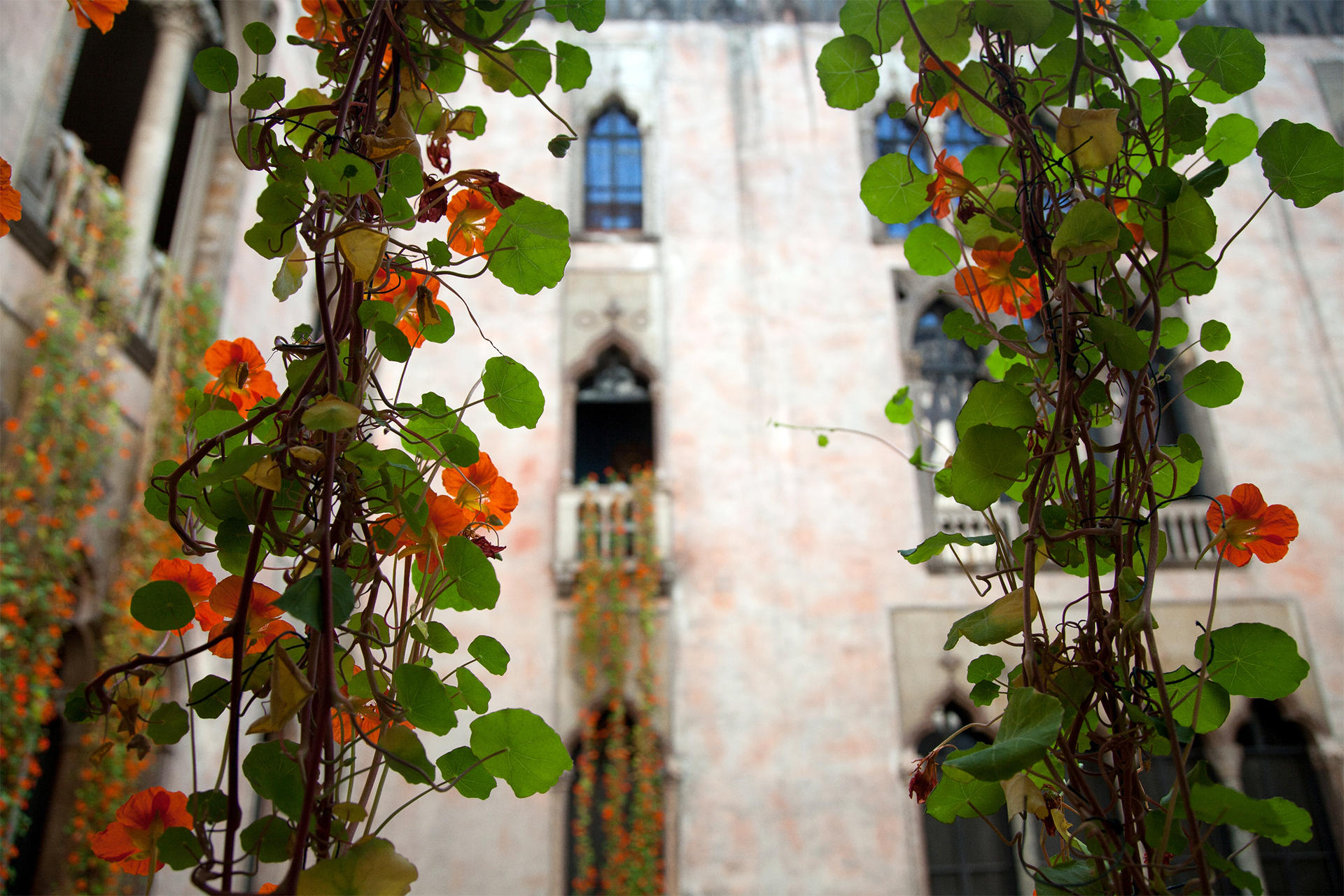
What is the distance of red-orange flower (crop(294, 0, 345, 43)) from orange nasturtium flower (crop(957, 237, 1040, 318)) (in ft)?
2.33

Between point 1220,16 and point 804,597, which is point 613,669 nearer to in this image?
point 804,597

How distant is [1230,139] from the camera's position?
1.10 metres

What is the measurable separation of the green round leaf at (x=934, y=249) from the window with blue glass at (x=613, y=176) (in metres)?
6.93

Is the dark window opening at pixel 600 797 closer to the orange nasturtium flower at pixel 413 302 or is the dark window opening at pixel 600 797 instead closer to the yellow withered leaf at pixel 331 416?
the orange nasturtium flower at pixel 413 302

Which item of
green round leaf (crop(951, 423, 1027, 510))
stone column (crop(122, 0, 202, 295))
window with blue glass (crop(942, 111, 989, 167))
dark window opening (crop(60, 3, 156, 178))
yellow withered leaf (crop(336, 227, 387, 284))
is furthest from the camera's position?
window with blue glass (crop(942, 111, 989, 167))

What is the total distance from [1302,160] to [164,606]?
3.45ft

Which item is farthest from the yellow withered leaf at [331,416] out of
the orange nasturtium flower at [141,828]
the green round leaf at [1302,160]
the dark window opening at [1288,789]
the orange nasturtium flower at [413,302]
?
the dark window opening at [1288,789]

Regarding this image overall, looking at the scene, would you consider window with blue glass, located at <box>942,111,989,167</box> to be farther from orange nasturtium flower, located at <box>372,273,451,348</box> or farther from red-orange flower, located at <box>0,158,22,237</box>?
red-orange flower, located at <box>0,158,22,237</box>

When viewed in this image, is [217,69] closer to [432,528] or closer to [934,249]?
[432,528]

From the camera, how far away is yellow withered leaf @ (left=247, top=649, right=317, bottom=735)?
0.66 meters

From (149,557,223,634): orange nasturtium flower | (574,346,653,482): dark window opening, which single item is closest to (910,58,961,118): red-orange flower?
(149,557,223,634): orange nasturtium flower

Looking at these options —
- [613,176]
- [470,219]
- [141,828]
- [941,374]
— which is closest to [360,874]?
[141,828]

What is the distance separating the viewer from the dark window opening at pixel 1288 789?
20.7ft

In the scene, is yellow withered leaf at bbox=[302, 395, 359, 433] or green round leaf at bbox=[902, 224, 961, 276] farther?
green round leaf at bbox=[902, 224, 961, 276]
